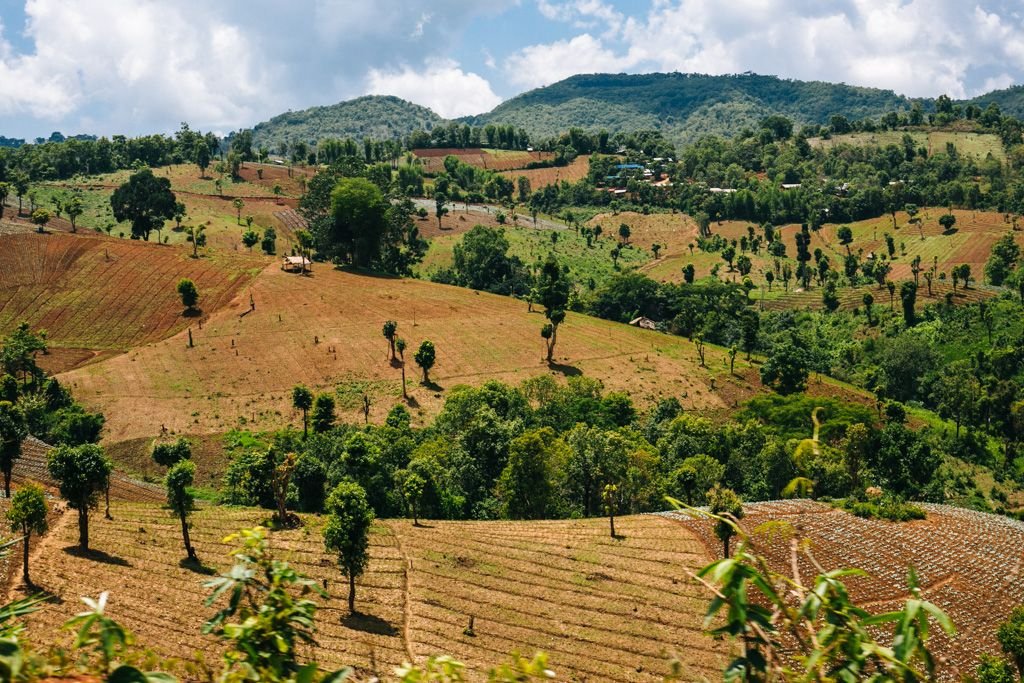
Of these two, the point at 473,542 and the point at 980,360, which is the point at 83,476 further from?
the point at 980,360

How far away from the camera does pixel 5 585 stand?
41.8 meters

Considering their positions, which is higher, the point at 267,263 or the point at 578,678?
the point at 267,263

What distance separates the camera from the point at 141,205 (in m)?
144

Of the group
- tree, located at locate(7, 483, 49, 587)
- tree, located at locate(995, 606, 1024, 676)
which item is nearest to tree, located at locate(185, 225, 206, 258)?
tree, located at locate(7, 483, 49, 587)

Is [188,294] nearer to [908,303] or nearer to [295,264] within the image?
[295,264]

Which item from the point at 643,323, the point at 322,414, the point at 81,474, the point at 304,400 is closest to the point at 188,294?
the point at 304,400

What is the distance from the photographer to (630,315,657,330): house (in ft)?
434

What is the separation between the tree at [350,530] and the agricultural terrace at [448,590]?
228 cm

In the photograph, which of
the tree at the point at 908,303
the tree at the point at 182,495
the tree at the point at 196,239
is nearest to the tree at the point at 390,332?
the tree at the point at 196,239

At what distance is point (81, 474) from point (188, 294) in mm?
66421

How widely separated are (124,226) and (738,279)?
421 ft

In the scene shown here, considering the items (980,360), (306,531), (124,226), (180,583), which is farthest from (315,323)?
(980,360)

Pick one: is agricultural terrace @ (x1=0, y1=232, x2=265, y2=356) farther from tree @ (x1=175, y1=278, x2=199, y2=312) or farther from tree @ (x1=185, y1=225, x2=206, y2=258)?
tree @ (x1=185, y1=225, x2=206, y2=258)

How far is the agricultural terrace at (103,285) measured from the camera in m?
104
